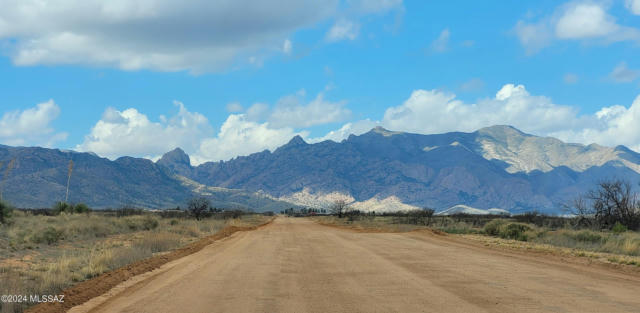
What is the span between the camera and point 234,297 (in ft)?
31.9

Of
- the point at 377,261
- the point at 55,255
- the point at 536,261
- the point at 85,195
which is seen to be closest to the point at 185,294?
the point at 377,261

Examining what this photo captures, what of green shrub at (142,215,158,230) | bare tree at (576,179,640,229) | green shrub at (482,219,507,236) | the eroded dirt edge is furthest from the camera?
green shrub at (142,215,158,230)

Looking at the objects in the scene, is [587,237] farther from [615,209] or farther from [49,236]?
[49,236]

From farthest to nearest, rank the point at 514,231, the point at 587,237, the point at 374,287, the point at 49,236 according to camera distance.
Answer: the point at 514,231
the point at 587,237
the point at 49,236
the point at 374,287

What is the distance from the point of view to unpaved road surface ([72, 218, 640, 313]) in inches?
351

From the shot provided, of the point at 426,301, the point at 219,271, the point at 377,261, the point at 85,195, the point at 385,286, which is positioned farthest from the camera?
the point at 85,195

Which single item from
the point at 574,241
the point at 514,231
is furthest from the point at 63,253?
the point at 514,231

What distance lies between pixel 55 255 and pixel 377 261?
13480mm

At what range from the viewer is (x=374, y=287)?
10820 mm

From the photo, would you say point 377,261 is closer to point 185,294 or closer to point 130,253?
point 185,294

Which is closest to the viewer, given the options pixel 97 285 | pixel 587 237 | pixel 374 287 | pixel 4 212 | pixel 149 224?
pixel 374 287

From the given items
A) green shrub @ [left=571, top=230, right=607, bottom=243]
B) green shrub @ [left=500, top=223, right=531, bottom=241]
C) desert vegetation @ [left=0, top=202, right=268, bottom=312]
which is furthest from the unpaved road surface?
green shrub @ [left=500, top=223, right=531, bottom=241]

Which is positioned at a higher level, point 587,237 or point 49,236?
point 587,237

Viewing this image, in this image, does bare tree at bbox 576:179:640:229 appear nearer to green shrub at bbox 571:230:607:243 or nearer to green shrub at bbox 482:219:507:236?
green shrub at bbox 482:219:507:236
